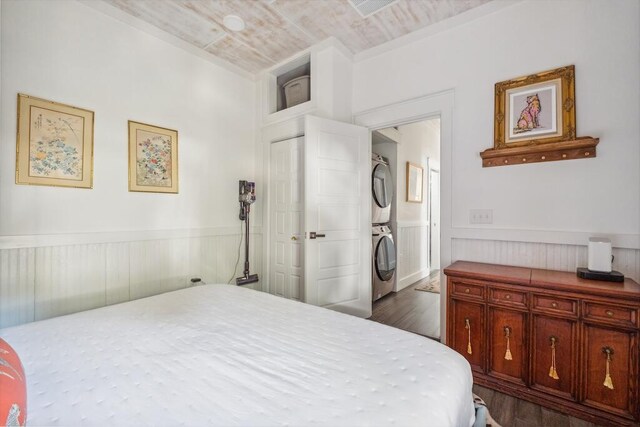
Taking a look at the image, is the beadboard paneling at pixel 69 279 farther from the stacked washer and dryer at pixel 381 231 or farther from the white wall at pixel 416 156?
the white wall at pixel 416 156

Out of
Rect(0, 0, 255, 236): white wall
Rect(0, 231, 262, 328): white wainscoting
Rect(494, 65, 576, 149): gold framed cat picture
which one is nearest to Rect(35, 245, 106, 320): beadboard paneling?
Rect(0, 231, 262, 328): white wainscoting

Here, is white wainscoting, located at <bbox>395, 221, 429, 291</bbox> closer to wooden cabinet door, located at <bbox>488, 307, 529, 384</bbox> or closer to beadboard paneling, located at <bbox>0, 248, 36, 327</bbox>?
wooden cabinet door, located at <bbox>488, 307, 529, 384</bbox>

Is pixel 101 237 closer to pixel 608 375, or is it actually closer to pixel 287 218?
pixel 287 218

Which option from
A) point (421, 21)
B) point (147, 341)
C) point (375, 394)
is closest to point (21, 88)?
point (147, 341)

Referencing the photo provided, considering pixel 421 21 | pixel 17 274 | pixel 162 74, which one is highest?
pixel 421 21

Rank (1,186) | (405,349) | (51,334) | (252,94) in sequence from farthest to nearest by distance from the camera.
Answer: (252,94) → (1,186) → (51,334) → (405,349)

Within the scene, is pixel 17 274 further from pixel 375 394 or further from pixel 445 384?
pixel 445 384

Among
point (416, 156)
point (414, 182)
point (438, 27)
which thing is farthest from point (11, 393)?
point (416, 156)

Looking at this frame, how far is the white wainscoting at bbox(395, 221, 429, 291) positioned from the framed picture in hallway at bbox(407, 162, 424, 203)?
1.51 feet

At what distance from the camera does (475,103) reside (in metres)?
2.37

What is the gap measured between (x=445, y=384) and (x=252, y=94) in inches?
140

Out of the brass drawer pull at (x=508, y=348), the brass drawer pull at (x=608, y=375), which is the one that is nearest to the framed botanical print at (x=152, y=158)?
the brass drawer pull at (x=508, y=348)

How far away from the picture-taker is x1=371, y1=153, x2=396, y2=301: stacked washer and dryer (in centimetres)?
379

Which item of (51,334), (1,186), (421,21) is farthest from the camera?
(421,21)
